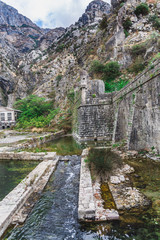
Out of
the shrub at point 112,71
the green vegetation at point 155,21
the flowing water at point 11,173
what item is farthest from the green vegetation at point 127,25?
the flowing water at point 11,173

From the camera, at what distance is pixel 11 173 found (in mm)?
6254

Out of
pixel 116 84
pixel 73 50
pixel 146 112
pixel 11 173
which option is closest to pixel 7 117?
pixel 116 84

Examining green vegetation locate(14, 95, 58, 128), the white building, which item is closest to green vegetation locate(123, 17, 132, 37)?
green vegetation locate(14, 95, 58, 128)

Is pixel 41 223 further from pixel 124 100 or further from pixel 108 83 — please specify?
pixel 108 83

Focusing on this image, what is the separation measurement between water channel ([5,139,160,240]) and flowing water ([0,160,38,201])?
1553 mm

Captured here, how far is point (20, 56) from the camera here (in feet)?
210

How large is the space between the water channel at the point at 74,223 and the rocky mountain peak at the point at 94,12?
66679 millimetres

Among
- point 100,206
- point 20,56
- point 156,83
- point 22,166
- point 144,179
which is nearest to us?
point 100,206

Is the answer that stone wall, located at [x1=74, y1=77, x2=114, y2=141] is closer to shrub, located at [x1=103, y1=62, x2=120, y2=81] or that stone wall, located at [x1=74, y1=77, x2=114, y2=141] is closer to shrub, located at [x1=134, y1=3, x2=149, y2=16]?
shrub, located at [x1=103, y1=62, x2=120, y2=81]

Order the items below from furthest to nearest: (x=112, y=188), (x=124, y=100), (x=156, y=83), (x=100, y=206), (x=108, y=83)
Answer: (x=108, y=83) < (x=124, y=100) < (x=156, y=83) < (x=112, y=188) < (x=100, y=206)

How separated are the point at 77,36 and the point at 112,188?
183 ft

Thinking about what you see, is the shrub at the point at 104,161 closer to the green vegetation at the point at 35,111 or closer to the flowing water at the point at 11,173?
the flowing water at the point at 11,173

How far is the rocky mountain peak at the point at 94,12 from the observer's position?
5623cm

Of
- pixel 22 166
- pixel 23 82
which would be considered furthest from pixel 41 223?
pixel 23 82
